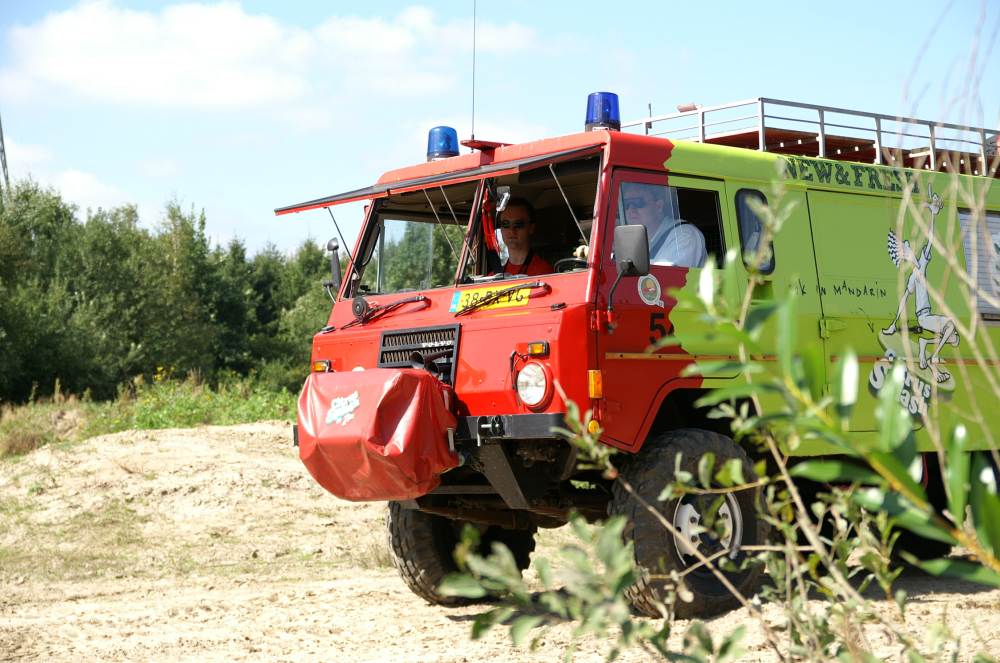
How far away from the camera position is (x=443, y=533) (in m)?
7.73

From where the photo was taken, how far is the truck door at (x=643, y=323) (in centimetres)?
619

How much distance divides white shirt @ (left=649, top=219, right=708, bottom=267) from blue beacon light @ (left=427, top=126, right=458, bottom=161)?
1.77 meters

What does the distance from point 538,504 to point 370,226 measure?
2.41 meters

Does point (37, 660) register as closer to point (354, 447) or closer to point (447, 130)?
point (354, 447)

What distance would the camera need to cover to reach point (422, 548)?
7547 millimetres

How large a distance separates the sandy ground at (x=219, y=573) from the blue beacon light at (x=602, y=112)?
9.73ft

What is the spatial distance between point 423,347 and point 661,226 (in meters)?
1.52

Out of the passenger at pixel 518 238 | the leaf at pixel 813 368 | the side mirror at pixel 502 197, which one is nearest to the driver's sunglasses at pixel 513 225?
the passenger at pixel 518 238

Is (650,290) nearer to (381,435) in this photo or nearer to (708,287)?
(381,435)

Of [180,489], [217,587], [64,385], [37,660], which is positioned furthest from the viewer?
Answer: [64,385]

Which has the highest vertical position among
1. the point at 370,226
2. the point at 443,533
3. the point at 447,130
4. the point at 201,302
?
the point at 201,302

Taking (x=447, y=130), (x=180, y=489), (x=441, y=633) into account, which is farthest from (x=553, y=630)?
(x=180, y=489)

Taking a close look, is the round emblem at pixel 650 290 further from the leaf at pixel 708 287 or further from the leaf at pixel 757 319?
the leaf at pixel 757 319

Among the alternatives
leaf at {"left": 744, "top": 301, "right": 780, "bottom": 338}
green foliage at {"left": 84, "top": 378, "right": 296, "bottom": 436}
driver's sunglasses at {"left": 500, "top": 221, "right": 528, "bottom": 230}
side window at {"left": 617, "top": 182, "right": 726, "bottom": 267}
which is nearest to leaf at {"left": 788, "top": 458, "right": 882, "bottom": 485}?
leaf at {"left": 744, "top": 301, "right": 780, "bottom": 338}
